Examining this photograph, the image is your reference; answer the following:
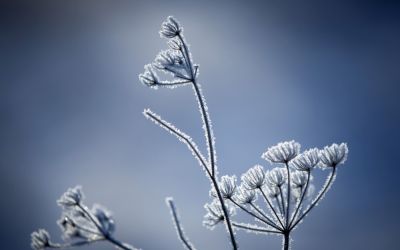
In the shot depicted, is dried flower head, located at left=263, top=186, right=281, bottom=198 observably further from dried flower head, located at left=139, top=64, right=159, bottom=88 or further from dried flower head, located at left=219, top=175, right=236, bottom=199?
dried flower head, located at left=139, top=64, right=159, bottom=88

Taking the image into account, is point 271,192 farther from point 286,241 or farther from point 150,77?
point 150,77

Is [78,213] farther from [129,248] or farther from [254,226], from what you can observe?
[254,226]

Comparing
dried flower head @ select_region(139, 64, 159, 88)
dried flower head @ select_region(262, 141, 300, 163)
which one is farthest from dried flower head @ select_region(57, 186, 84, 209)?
dried flower head @ select_region(262, 141, 300, 163)

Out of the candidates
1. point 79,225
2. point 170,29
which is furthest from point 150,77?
point 79,225

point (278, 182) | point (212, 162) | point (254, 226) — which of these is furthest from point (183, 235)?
point (278, 182)

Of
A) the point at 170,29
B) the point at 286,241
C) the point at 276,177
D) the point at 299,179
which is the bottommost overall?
the point at 286,241
